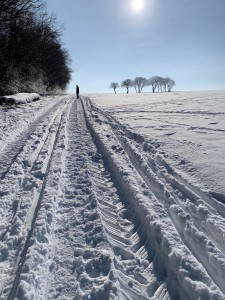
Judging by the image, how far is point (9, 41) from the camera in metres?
22.5

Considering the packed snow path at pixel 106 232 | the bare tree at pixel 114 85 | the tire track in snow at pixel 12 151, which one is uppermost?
the bare tree at pixel 114 85

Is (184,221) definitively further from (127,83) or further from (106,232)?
(127,83)

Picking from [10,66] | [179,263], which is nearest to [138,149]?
[179,263]

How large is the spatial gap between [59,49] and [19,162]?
44.7m

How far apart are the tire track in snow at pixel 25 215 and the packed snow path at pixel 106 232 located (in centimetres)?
1

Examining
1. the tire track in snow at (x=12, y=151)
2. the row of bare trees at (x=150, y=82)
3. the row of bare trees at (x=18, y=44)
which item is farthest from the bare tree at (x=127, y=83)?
the tire track in snow at (x=12, y=151)

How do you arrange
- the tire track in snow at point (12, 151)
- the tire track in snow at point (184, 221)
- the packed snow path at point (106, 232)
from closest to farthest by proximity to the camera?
the packed snow path at point (106, 232), the tire track in snow at point (184, 221), the tire track in snow at point (12, 151)

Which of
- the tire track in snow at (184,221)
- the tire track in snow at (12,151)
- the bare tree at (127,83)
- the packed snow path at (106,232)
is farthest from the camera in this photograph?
the bare tree at (127,83)

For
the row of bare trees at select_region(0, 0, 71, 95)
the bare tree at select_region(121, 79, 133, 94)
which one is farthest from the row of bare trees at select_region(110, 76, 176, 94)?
the row of bare trees at select_region(0, 0, 71, 95)

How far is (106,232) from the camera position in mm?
3119

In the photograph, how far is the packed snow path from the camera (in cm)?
236

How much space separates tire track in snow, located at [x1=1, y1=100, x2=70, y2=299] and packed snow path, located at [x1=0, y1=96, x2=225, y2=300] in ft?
0.04

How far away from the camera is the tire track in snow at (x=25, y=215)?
258cm

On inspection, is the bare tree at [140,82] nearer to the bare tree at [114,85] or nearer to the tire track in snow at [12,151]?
the bare tree at [114,85]
